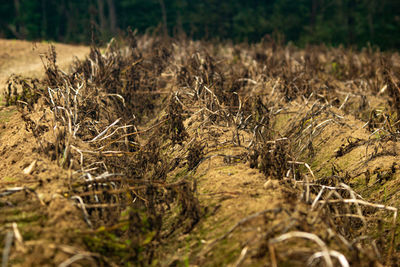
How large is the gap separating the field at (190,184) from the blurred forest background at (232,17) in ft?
47.5

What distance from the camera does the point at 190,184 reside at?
2420 millimetres

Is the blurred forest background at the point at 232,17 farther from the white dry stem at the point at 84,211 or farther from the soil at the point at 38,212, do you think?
the white dry stem at the point at 84,211

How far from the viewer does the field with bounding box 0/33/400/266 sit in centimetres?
189

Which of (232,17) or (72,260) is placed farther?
(232,17)

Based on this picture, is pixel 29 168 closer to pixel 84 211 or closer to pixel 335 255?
pixel 84 211

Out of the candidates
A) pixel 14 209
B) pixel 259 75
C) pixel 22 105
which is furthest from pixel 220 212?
pixel 259 75

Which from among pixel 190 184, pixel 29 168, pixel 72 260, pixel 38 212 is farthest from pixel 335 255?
pixel 29 168

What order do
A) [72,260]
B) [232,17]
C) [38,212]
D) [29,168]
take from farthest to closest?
[232,17]
[29,168]
[38,212]
[72,260]

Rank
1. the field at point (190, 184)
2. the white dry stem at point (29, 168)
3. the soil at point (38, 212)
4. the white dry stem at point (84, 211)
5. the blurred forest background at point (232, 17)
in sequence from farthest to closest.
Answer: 1. the blurred forest background at point (232, 17)
2. the white dry stem at point (29, 168)
3. the white dry stem at point (84, 211)
4. the field at point (190, 184)
5. the soil at point (38, 212)

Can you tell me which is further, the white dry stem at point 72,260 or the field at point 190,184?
the field at point 190,184

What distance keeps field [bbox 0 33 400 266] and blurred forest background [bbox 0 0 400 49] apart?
1449 cm

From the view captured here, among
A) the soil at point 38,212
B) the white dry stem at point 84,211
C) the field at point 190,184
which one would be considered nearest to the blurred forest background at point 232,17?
the field at point 190,184

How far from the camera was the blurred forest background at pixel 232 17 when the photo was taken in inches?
739

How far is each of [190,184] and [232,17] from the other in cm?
1990
